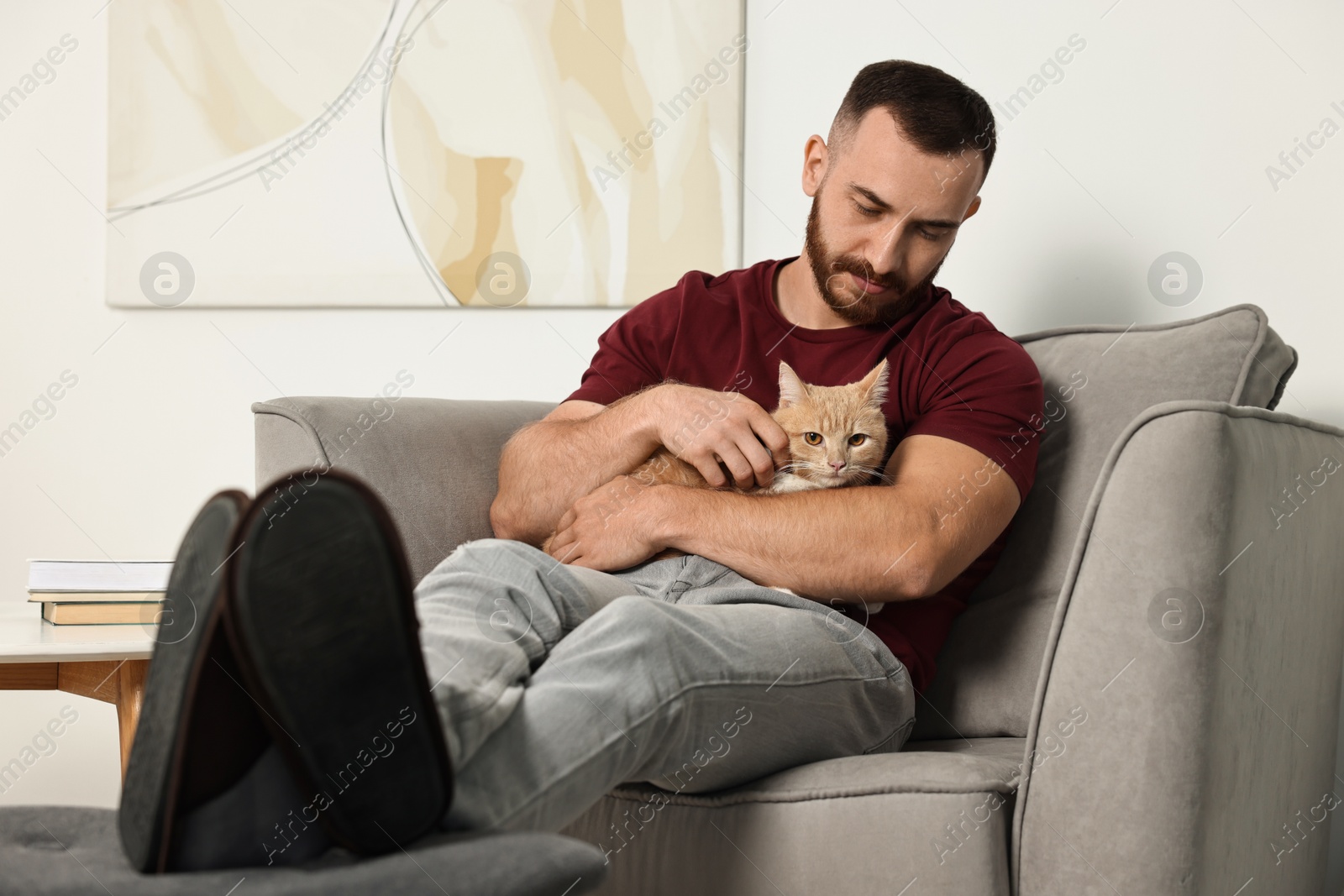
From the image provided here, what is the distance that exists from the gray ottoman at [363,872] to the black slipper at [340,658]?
31mm

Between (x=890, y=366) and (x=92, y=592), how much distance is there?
4.28 ft

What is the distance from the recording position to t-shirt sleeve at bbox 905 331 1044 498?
1359mm

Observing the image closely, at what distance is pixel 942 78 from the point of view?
158 centimetres

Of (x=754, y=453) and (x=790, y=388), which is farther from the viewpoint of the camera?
(x=790, y=388)

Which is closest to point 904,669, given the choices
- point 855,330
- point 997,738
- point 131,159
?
point 997,738

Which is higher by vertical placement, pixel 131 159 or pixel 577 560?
pixel 131 159

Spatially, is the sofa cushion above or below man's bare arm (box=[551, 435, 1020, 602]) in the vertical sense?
below

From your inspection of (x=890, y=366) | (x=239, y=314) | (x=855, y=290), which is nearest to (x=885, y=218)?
(x=855, y=290)

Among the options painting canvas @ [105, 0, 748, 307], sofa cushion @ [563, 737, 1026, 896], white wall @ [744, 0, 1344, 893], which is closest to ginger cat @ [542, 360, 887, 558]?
sofa cushion @ [563, 737, 1026, 896]

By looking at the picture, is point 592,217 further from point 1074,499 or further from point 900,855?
point 900,855

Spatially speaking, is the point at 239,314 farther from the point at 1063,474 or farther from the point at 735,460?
the point at 1063,474

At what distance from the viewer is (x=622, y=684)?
94cm

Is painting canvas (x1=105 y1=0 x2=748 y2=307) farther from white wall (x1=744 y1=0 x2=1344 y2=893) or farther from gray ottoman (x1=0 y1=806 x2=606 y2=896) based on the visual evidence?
gray ottoman (x1=0 y1=806 x2=606 y2=896)

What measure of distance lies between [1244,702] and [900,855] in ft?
1.30
